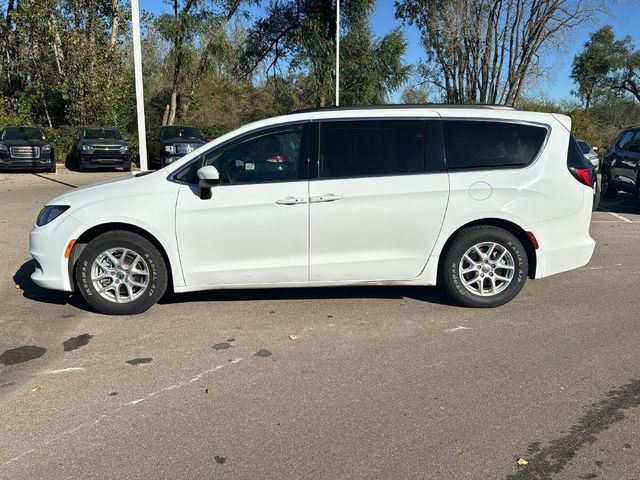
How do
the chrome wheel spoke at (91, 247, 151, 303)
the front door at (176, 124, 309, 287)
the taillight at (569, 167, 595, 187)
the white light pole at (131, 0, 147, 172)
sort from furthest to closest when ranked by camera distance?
the white light pole at (131, 0, 147, 172) → the taillight at (569, 167, 595, 187) → the chrome wheel spoke at (91, 247, 151, 303) → the front door at (176, 124, 309, 287)

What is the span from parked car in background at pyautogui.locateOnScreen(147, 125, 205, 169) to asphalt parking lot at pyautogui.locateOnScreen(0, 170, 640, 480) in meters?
14.0

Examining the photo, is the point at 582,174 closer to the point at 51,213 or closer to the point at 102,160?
the point at 51,213

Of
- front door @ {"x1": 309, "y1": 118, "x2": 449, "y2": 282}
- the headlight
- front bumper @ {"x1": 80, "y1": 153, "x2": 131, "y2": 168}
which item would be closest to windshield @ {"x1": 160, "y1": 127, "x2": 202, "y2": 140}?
front bumper @ {"x1": 80, "y1": 153, "x2": 131, "y2": 168}

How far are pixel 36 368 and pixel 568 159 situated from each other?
483 cm

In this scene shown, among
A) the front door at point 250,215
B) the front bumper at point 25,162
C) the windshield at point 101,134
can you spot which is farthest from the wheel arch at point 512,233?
the windshield at point 101,134

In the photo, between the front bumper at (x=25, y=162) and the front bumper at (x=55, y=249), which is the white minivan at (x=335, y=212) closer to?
the front bumper at (x=55, y=249)

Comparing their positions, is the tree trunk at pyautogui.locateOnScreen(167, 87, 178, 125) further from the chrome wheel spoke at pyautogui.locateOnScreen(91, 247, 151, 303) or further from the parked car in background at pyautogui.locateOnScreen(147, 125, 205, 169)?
the chrome wheel spoke at pyautogui.locateOnScreen(91, 247, 151, 303)

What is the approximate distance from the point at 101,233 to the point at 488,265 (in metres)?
3.53

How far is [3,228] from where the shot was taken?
9125mm

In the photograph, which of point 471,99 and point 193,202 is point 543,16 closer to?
→ point 471,99

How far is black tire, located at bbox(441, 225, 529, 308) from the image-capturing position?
517 centimetres

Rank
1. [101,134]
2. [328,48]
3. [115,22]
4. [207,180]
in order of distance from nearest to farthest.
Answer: [207,180] → [101,134] → [115,22] → [328,48]

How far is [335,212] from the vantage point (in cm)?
493

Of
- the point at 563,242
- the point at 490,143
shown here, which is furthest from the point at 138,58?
the point at 563,242
